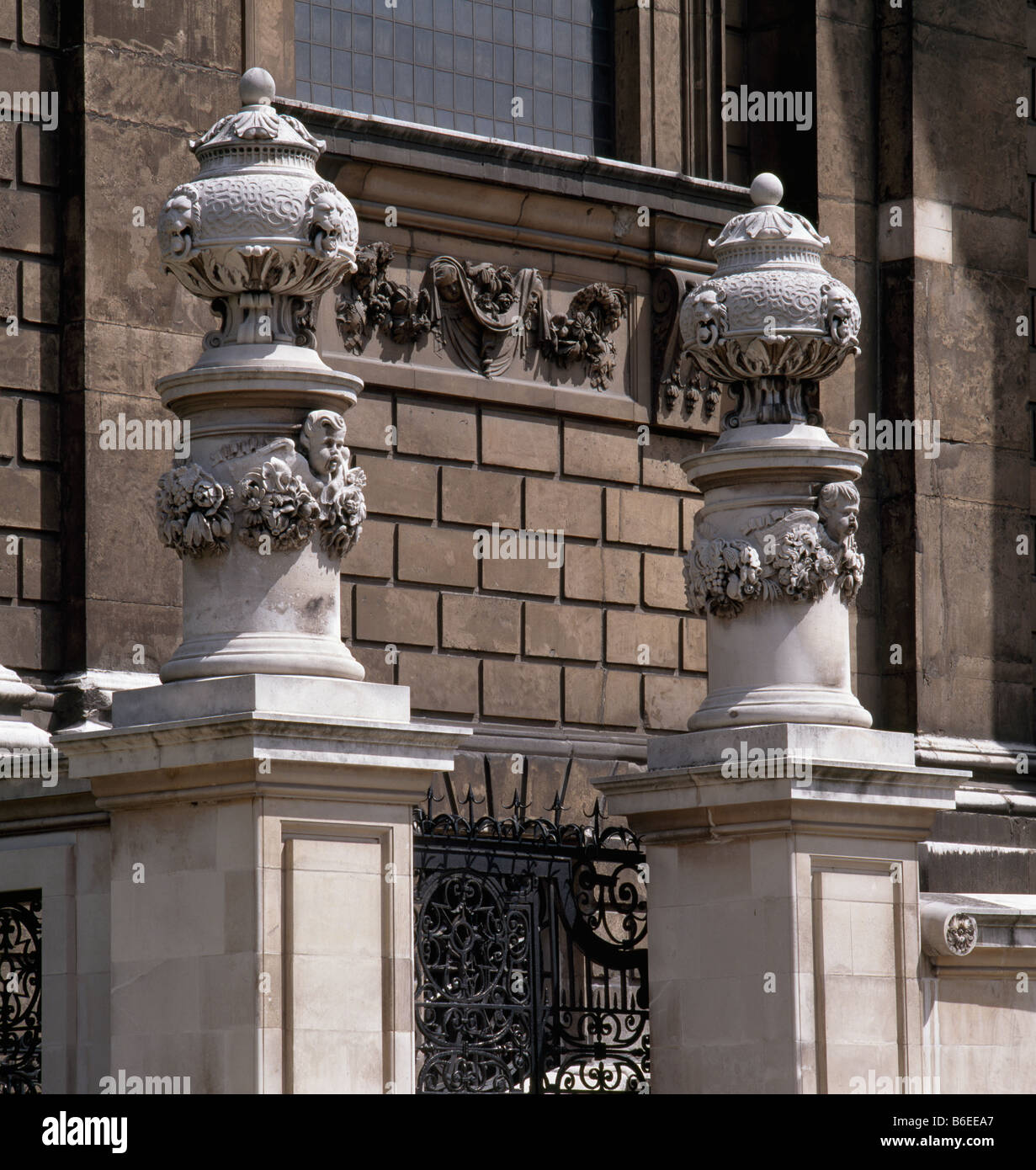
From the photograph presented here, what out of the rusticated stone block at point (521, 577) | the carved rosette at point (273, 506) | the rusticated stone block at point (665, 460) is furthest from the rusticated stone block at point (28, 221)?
the carved rosette at point (273, 506)

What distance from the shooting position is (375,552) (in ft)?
66.4

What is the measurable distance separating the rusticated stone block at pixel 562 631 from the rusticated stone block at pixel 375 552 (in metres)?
1.37

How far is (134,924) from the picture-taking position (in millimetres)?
12070

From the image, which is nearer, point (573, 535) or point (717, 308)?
point (717, 308)

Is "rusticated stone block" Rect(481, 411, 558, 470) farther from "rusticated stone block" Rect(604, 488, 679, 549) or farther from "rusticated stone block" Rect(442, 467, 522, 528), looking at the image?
"rusticated stone block" Rect(604, 488, 679, 549)

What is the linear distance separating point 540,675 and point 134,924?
30.3ft

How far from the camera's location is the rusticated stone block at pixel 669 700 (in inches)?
852

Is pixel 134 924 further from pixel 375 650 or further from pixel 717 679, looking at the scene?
pixel 375 650

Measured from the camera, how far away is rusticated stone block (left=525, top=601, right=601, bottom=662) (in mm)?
21094

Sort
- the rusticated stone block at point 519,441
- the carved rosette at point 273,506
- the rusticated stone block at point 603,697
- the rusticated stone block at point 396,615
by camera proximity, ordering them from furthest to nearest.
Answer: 1. the rusticated stone block at point 603,697
2. the rusticated stone block at point 519,441
3. the rusticated stone block at point 396,615
4. the carved rosette at point 273,506

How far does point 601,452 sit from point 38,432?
5543 mm

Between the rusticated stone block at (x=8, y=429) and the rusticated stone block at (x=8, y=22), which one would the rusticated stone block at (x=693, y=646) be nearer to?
the rusticated stone block at (x=8, y=429)

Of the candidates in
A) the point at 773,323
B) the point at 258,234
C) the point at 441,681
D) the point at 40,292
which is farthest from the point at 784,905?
the point at 40,292

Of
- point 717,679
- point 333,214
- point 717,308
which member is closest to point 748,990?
point 717,679
